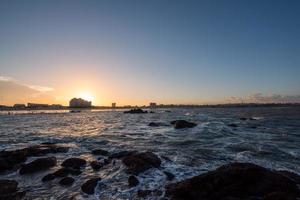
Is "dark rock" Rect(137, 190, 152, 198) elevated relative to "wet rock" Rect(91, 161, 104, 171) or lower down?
lower down

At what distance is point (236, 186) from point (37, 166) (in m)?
13.1

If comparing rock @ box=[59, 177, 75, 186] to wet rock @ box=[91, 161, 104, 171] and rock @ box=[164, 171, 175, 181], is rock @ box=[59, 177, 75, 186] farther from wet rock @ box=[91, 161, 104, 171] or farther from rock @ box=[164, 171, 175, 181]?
rock @ box=[164, 171, 175, 181]

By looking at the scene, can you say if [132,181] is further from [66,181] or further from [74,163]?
[74,163]

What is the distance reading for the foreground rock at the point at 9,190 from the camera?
12.0 m

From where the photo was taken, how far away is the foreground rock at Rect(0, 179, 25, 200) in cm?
1198

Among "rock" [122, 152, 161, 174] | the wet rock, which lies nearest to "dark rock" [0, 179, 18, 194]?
the wet rock

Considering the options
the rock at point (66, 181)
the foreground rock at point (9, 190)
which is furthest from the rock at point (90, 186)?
the foreground rock at point (9, 190)

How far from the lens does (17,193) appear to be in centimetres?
1254

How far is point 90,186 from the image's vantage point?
527 inches

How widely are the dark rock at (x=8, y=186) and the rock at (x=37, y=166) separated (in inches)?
83.8

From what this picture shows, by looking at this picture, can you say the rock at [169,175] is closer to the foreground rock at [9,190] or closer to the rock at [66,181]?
the rock at [66,181]

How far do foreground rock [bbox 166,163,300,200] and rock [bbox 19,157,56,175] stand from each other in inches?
369

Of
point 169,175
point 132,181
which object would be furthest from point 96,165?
point 169,175

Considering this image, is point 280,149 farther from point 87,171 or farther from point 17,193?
point 17,193
